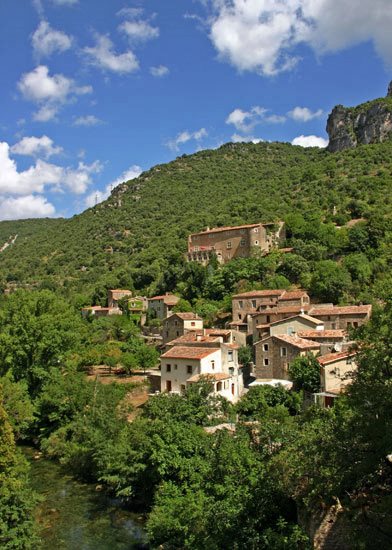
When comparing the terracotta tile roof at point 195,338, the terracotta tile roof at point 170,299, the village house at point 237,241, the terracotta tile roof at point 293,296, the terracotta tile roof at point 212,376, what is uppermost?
the village house at point 237,241

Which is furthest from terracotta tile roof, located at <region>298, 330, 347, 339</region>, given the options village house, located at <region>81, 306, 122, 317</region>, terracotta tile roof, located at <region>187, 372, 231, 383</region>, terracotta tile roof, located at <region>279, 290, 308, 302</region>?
village house, located at <region>81, 306, 122, 317</region>

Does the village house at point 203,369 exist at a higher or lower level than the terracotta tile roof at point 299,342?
lower

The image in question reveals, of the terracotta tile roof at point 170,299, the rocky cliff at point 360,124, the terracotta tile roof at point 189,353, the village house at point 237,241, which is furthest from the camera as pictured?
the rocky cliff at point 360,124

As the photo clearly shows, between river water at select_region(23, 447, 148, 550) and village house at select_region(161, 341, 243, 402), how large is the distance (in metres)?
11.3

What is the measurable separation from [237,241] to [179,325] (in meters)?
26.9

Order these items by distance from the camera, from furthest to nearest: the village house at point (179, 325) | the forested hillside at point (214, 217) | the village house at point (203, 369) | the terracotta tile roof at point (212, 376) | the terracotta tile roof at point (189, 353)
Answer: the forested hillside at point (214, 217)
the village house at point (179, 325)
the terracotta tile roof at point (189, 353)
the village house at point (203, 369)
the terracotta tile roof at point (212, 376)

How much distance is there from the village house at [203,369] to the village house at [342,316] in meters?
10.9

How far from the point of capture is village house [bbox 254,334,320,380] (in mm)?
38031

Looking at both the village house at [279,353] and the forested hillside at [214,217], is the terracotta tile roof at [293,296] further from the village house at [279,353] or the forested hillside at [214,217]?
the village house at [279,353]

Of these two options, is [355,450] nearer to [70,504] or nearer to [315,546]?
[315,546]

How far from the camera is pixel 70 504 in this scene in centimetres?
2544

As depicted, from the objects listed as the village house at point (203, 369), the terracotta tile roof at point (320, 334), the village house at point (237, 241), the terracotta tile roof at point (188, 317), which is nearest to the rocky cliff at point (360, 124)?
the village house at point (237, 241)

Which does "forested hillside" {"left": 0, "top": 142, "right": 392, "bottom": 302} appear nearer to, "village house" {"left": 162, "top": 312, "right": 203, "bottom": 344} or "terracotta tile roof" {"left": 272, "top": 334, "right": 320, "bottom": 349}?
"village house" {"left": 162, "top": 312, "right": 203, "bottom": 344}

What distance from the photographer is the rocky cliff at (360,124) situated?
128500 millimetres
